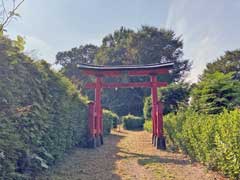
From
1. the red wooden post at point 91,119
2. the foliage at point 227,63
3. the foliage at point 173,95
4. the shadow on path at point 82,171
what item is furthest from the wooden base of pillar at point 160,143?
the foliage at point 227,63

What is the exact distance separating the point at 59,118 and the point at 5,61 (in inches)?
101

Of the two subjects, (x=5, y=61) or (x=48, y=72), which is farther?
(x=48, y=72)

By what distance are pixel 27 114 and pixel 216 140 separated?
3.62m

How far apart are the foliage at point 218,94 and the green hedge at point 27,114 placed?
4780mm

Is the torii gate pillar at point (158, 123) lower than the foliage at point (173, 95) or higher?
lower

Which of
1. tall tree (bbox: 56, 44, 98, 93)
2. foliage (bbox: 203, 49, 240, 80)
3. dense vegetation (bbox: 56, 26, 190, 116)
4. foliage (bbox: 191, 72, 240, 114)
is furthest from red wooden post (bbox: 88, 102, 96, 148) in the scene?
tall tree (bbox: 56, 44, 98, 93)

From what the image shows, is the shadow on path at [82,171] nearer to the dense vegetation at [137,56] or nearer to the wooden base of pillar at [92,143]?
the wooden base of pillar at [92,143]

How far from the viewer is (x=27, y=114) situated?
4086 mm

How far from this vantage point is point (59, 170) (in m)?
5.30

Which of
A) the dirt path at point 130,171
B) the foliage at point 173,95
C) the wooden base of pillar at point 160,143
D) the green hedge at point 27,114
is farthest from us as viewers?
the foliage at point 173,95

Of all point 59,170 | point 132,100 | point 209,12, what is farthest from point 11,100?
point 132,100

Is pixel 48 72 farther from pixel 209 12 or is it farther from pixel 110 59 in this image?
pixel 110 59

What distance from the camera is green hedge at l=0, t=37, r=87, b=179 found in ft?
11.0

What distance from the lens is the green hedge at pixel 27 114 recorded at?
334cm
